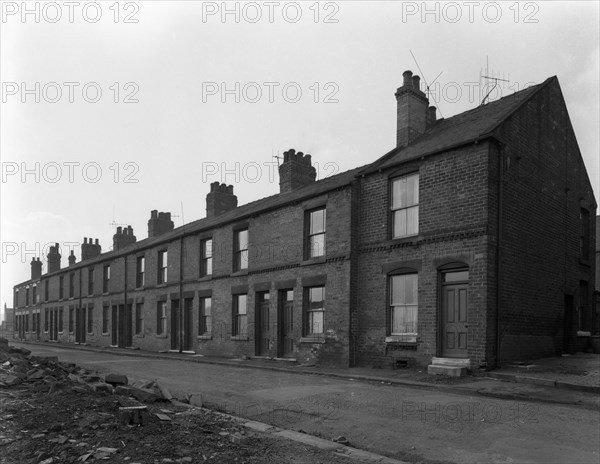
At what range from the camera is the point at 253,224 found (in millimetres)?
21734

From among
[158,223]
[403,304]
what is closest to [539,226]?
[403,304]

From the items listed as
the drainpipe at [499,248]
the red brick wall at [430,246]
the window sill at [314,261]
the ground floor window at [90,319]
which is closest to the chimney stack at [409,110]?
the red brick wall at [430,246]

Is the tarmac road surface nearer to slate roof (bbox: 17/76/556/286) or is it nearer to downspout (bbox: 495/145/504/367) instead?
downspout (bbox: 495/145/504/367)

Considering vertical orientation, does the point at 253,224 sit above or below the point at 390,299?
above

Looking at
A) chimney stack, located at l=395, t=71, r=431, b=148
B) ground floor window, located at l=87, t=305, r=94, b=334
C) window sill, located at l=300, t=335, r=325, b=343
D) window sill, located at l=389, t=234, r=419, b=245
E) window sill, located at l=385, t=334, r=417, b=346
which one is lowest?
ground floor window, located at l=87, t=305, r=94, b=334

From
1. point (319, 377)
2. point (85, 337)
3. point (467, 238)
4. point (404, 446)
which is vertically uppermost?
point (467, 238)

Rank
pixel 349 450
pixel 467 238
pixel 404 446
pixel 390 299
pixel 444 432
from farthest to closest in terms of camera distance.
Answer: pixel 390 299 < pixel 467 238 < pixel 444 432 < pixel 404 446 < pixel 349 450

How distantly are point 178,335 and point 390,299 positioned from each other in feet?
46.2

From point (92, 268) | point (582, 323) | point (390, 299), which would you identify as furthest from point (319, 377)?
point (92, 268)

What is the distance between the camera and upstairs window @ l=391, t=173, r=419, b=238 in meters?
15.5

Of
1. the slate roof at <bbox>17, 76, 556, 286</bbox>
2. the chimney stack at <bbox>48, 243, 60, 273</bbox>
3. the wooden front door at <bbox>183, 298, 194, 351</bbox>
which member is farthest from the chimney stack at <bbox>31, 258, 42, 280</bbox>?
the slate roof at <bbox>17, 76, 556, 286</bbox>

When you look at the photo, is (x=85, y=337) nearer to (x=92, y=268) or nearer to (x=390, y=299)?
(x=92, y=268)

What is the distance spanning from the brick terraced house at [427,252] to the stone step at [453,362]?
1.5 inches

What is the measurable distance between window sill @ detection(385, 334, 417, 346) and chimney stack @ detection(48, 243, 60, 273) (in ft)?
144
